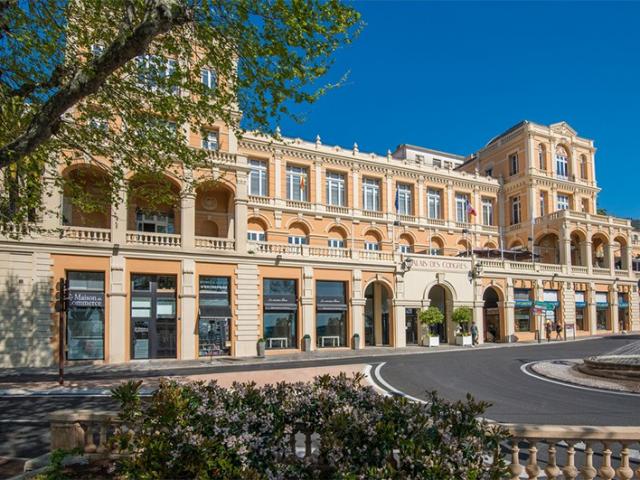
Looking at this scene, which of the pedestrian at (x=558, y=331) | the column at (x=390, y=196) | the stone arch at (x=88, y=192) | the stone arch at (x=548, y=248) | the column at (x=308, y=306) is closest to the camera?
the stone arch at (x=88, y=192)

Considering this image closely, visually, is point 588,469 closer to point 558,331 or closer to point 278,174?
point 278,174

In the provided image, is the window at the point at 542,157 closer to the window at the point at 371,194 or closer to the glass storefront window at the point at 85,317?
the window at the point at 371,194

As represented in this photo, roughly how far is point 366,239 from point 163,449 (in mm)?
34397

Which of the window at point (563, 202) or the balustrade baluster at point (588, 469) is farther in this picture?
the window at point (563, 202)

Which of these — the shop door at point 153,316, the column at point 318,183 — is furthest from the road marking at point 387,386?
the column at point 318,183

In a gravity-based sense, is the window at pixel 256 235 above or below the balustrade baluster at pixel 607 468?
above

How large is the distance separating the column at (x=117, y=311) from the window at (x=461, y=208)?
101 ft

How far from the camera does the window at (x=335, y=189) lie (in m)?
37.5

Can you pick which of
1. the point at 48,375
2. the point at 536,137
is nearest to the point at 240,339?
the point at 48,375

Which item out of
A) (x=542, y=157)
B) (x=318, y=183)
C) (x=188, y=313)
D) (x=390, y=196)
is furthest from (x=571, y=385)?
(x=542, y=157)

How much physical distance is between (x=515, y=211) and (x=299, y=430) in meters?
45.5

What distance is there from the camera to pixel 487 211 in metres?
45.9

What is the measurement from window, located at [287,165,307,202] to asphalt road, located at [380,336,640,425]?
17.6m

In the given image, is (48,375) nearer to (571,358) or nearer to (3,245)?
→ (3,245)
